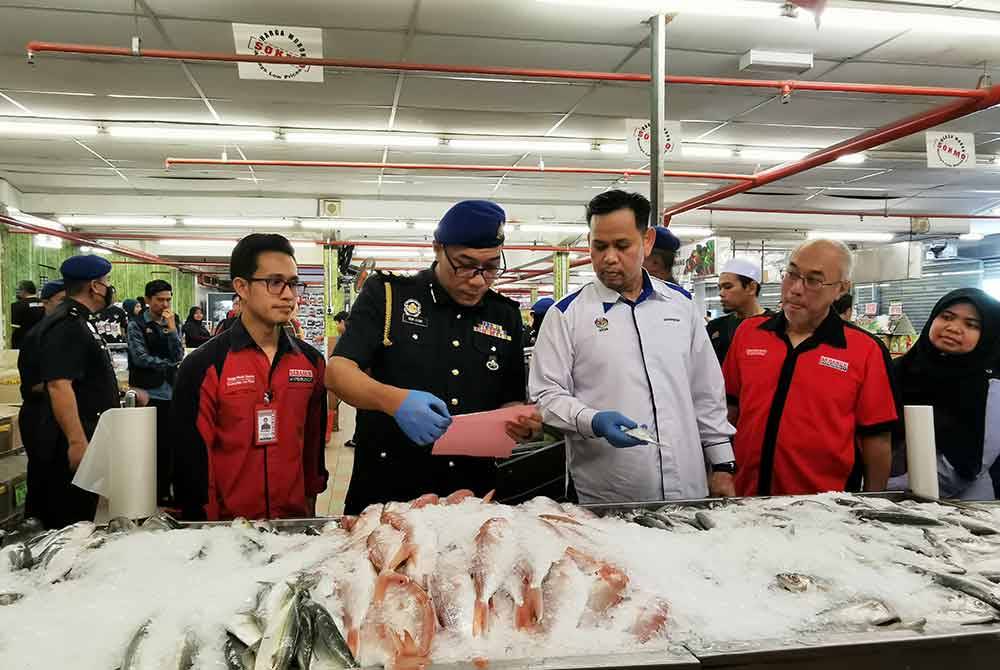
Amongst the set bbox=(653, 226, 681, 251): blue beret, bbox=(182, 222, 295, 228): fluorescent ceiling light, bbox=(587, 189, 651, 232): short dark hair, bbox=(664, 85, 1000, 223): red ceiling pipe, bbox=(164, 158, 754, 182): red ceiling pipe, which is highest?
bbox=(164, 158, 754, 182): red ceiling pipe

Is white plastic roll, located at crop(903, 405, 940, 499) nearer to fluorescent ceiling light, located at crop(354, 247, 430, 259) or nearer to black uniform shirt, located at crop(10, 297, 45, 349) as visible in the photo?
black uniform shirt, located at crop(10, 297, 45, 349)

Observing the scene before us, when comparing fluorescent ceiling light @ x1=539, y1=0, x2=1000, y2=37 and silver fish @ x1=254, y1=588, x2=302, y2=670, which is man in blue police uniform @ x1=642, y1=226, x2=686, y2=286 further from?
silver fish @ x1=254, y1=588, x2=302, y2=670

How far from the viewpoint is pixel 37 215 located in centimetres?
1142

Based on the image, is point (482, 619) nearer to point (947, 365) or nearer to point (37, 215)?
point (947, 365)

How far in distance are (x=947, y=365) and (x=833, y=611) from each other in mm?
2088

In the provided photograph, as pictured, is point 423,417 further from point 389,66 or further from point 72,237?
point 72,237

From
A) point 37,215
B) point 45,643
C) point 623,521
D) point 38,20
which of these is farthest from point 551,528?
point 37,215

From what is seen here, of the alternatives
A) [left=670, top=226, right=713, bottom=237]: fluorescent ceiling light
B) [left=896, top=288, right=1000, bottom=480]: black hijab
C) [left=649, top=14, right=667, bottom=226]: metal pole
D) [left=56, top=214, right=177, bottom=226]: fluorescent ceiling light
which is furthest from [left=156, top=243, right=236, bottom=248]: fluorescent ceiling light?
[left=896, top=288, right=1000, bottom=480]: black hijab

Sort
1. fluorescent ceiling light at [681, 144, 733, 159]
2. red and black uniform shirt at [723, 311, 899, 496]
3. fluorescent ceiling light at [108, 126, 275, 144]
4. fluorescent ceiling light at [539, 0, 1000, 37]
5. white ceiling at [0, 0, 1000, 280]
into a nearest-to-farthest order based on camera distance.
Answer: red and black uniform shirt at [723, 311, 899, 496] → fluorescent ceiling light at [539, 0, 1000, 37] → white ceiling at [0, 0, 1000, 280] → fluorescent ceiling light at [108, 126, 275, 144] → fluorescent ceiling light at [681, 144, 733, 159]

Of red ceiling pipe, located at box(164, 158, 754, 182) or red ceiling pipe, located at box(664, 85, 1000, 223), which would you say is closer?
red ceiling pipe, located at box(664, 85, 1000, 223)

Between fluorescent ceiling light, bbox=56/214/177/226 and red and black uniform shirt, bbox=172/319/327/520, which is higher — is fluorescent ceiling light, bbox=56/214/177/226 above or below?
above

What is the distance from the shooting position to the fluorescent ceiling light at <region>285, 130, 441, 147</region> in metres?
7.36

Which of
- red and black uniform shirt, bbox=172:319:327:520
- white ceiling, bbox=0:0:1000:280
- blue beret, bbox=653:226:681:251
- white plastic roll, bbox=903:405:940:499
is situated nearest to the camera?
white plastic roll, bbox=903:405:940:499

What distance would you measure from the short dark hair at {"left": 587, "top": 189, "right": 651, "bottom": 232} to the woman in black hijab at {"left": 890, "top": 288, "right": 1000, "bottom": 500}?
5.00ft
